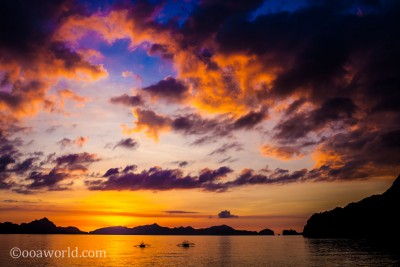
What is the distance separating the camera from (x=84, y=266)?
10838 centimetres

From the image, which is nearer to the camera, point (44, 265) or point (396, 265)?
point (396, 265)

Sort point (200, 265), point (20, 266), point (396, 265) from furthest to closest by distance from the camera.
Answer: point (200, 265) → point (20, 266) → point (396, 265)

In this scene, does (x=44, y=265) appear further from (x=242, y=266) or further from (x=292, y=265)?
(x=292, y=265)

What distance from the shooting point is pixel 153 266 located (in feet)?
359

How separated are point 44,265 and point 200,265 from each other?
173ft

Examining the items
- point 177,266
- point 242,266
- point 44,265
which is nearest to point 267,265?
point 242,266

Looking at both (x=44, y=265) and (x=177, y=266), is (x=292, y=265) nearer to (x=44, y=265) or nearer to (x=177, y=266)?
(x=177, y=266)

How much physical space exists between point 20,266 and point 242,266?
73508 mm

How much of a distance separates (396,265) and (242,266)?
4690 cm

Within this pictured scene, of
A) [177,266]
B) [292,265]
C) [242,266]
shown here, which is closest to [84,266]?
[177,266]

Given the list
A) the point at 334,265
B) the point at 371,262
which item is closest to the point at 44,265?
the point at 334,265

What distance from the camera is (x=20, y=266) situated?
4070 inches

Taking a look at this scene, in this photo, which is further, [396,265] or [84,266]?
[84,266]

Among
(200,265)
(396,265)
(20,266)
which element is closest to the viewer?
(396,265)
